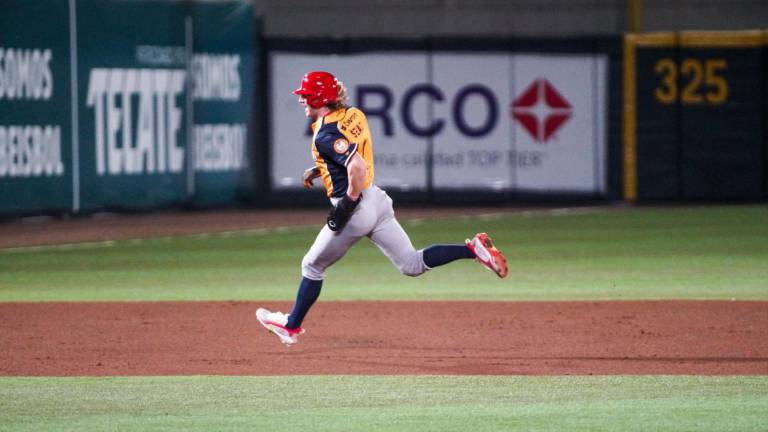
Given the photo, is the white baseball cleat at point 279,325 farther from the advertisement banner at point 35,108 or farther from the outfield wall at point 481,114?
the outfield wall at point 481,114

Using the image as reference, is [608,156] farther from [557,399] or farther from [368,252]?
[557,399]

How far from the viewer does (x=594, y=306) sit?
1170cm

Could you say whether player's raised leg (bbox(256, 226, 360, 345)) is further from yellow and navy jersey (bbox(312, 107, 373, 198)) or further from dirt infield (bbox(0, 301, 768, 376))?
yellow and navy jersey (bbox(312, 107, 373, 198))

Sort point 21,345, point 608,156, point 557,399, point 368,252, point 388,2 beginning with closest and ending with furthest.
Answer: point 557,399, point 21,345, point 368,252, point 608,156, point 388,2

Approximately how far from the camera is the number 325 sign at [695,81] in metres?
22.4

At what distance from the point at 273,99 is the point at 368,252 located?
24.2ft

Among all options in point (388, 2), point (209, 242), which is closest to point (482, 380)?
point (209, 242)

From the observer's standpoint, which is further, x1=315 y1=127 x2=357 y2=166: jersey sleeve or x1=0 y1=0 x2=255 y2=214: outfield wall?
x1=0 y1=0 x2=255 y2=214: outfield wall

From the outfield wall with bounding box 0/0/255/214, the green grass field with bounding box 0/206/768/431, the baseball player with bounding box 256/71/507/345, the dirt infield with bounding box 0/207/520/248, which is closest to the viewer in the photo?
the green grass field with bounding box 0/206/768/431

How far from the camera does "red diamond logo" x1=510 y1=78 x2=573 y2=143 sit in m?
22.7

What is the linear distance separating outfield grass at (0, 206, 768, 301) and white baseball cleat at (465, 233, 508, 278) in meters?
3.39

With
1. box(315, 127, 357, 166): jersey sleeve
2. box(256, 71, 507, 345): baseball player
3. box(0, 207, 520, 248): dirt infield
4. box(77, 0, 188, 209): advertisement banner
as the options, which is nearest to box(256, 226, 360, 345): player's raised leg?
box(256, 71, 507, 345): baseball player

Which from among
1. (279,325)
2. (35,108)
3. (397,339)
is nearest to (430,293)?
(397,339)

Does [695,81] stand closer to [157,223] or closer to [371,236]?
[157,223]
